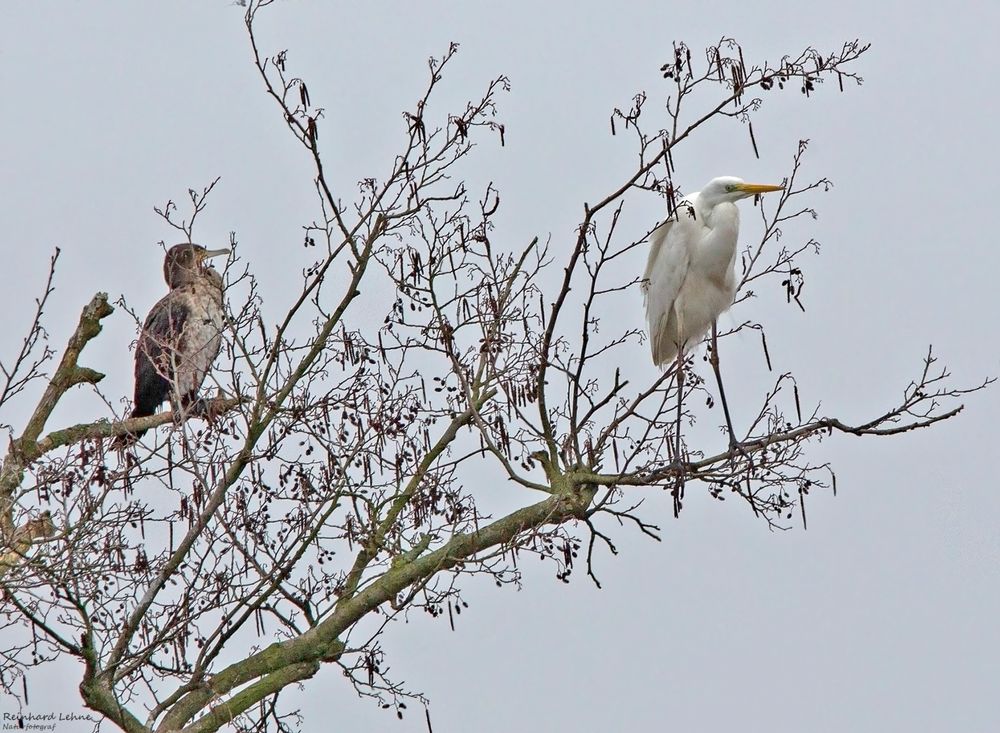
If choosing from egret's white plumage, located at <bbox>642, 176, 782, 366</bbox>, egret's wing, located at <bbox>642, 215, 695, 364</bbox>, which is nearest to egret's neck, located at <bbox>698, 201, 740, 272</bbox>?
egret's white plumage, located at <bbox>642, 176, 782, 366</bbox>

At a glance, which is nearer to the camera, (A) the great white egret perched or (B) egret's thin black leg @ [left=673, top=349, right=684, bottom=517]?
(B) egret's thin black leg @ [left=673, top=349, right=684, bottom=517]

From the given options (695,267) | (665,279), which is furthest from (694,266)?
(665,279)

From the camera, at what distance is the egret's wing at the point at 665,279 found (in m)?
7.55

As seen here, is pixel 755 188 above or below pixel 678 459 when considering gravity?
above

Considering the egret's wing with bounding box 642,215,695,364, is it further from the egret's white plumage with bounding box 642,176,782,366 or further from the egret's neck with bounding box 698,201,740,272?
the egret's neck with bounding box 698,201,740,272

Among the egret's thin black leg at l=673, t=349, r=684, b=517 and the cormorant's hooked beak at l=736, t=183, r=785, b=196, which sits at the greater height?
the cormorant's hooked beak at l=736, t=183, r=785, b=196

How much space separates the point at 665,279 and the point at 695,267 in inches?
7.5

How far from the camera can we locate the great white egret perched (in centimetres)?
744

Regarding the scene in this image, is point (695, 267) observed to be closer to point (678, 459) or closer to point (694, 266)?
point (694, 266)

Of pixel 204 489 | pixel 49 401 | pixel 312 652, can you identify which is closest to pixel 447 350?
pixel 204 489

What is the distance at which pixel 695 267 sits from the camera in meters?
7.53

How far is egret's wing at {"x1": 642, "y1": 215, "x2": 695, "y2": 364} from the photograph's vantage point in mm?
7551

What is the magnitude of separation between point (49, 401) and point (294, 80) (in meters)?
2.60

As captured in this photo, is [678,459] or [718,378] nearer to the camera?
[678,459]
